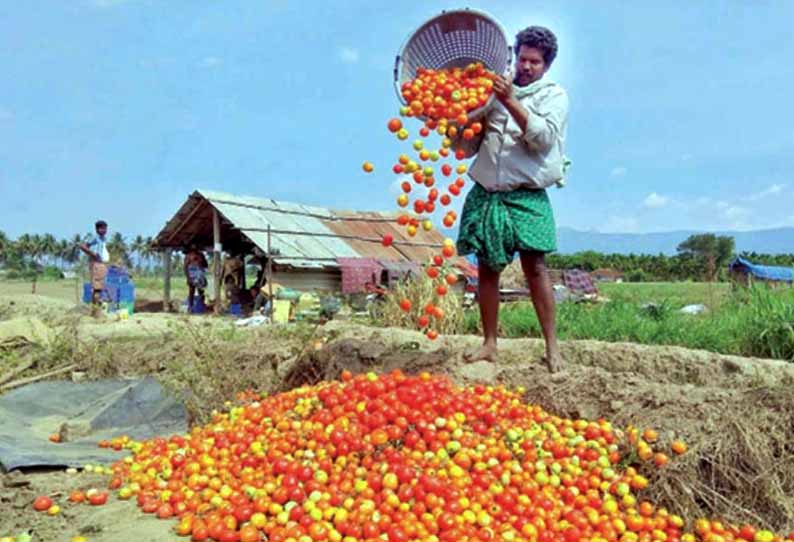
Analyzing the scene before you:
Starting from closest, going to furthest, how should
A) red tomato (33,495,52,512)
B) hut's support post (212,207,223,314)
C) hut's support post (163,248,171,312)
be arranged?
red tomato (33,495,52,512) → hut's support post (212,207,223,314) → hut's support post (163,248,171,312)

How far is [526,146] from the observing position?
3488 millimetres

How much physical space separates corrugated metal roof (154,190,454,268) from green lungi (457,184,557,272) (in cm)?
804

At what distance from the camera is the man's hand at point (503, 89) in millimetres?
3244

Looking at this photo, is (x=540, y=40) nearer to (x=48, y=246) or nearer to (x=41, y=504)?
(x=41, y=504)

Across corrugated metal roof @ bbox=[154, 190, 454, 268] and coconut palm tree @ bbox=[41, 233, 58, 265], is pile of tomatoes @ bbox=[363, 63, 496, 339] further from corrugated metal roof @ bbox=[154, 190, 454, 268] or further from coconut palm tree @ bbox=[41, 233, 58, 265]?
coconut palm tree @ bbox=[41, 233, 58, 265]

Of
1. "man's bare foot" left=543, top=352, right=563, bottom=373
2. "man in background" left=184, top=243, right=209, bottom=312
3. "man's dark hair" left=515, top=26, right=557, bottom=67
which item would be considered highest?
"man's dark hair" left=515, top=26, right=557, bottom=67

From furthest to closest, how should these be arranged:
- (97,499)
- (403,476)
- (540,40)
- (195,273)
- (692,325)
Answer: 1. (195,273)
2. (692,325)
3. (540,40)
4. (97,499)
5. (403,476)

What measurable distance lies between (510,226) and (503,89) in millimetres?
700

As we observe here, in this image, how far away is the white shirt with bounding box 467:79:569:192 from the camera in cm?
346

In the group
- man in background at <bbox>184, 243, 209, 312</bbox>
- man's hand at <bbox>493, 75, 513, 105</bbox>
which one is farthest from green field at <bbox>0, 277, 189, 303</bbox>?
man's hand at <bbox>493, 75, 513, 105</bbox>

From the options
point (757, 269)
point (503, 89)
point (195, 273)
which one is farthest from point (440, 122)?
point (757, 269)

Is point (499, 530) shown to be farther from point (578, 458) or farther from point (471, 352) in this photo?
point (471, 352)

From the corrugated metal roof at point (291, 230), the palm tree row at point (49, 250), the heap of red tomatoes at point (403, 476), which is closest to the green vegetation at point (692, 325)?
the heap of red tomatoes at point (403, 476)

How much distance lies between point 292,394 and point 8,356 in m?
3.53
